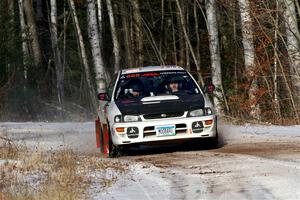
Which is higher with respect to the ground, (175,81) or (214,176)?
(175,81)

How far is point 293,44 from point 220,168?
39.2 feet

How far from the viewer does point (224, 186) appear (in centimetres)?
963

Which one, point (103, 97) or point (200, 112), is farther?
point (103, 97)

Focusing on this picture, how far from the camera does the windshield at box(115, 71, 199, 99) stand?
15039mm

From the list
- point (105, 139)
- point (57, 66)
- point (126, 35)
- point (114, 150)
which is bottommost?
point (114, 150)

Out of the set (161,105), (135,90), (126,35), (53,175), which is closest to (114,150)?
(161,105)

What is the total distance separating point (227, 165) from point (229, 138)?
501 centimetres

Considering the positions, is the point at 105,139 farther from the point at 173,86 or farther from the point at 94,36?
the point at 94,36

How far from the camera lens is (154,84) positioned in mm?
15227

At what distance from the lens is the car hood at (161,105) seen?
13.9m

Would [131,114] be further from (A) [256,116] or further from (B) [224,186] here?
(A) [256,116]

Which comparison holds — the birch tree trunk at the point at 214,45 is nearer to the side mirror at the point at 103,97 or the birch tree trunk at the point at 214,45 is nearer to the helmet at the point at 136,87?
the helmet at the point at 136,87

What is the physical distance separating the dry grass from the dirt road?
0.29 metres

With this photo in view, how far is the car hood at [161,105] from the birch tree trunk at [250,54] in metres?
8.78
